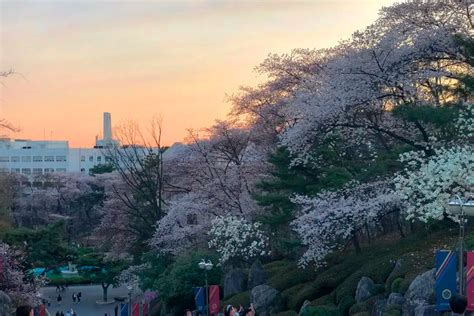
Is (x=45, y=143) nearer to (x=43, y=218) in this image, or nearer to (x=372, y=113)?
(x=43, y=218)

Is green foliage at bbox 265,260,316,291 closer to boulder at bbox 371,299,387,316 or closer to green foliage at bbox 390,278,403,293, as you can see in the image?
green foliage at bbox 390,278,403,293

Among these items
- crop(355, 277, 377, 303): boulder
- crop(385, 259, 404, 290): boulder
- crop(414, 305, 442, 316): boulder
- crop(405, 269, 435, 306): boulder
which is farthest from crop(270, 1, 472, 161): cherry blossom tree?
crop(414, 305, 442, 316): boulder

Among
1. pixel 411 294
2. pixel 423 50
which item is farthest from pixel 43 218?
pixel 411 294

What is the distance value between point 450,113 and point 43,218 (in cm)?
5613

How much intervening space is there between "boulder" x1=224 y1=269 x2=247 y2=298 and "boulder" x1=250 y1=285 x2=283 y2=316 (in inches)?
170

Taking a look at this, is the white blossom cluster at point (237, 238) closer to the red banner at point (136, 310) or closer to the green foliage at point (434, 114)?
the red banner at point (136, 310)

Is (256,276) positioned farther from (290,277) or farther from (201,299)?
(201,299)

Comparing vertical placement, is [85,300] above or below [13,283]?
below

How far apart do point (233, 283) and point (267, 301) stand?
487 centimetres

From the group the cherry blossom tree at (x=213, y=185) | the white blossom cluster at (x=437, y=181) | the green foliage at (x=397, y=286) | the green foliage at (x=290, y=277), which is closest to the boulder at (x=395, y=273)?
the green foliage at (x=397, y=286)

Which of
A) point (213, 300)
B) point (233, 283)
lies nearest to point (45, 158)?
point (233, 283)

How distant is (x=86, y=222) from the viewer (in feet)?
225

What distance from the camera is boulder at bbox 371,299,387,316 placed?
1539 cm

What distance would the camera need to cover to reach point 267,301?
70.4ft
